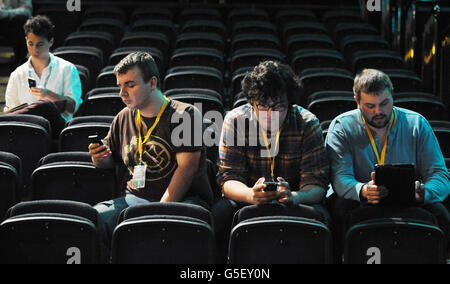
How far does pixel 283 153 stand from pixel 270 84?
15.0 inches

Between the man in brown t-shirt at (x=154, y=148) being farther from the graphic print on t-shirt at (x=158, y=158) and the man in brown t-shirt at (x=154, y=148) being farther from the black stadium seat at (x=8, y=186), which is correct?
the black stadium seat at (x=8, y=186)

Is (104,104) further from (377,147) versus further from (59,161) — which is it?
(377,147)

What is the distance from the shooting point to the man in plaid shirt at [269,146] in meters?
3.46

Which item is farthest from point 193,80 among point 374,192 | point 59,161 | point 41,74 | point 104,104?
point 374,192

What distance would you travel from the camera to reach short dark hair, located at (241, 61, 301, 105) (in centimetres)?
344

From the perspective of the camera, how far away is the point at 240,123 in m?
3.60

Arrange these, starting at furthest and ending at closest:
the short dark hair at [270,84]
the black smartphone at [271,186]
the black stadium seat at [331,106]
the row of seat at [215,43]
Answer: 1. the row of seat at [215,43]
2. the black stadium seat at [331,106]
3. the short dark hair at [270,84]
4. the black smartphone at [271,186]

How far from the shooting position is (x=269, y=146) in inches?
141

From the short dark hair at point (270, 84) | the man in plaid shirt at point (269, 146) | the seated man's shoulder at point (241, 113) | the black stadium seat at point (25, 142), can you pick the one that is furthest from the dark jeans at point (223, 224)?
the black stadium seat at point (25, 142)

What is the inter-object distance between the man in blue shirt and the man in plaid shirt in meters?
0.12

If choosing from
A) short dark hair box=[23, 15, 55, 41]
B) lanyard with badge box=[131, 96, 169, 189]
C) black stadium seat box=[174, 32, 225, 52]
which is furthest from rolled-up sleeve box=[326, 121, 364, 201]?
black stadium seat box=[174, 32, 225, 52]

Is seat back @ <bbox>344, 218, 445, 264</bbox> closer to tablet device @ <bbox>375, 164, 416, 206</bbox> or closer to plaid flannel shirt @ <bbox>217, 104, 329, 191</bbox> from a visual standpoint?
tablet device @ <bbox>375, 164, 416, 206</bbox>

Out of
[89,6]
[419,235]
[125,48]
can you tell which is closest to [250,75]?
[419,235]

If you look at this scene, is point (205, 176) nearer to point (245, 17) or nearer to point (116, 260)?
point (116, 260)
